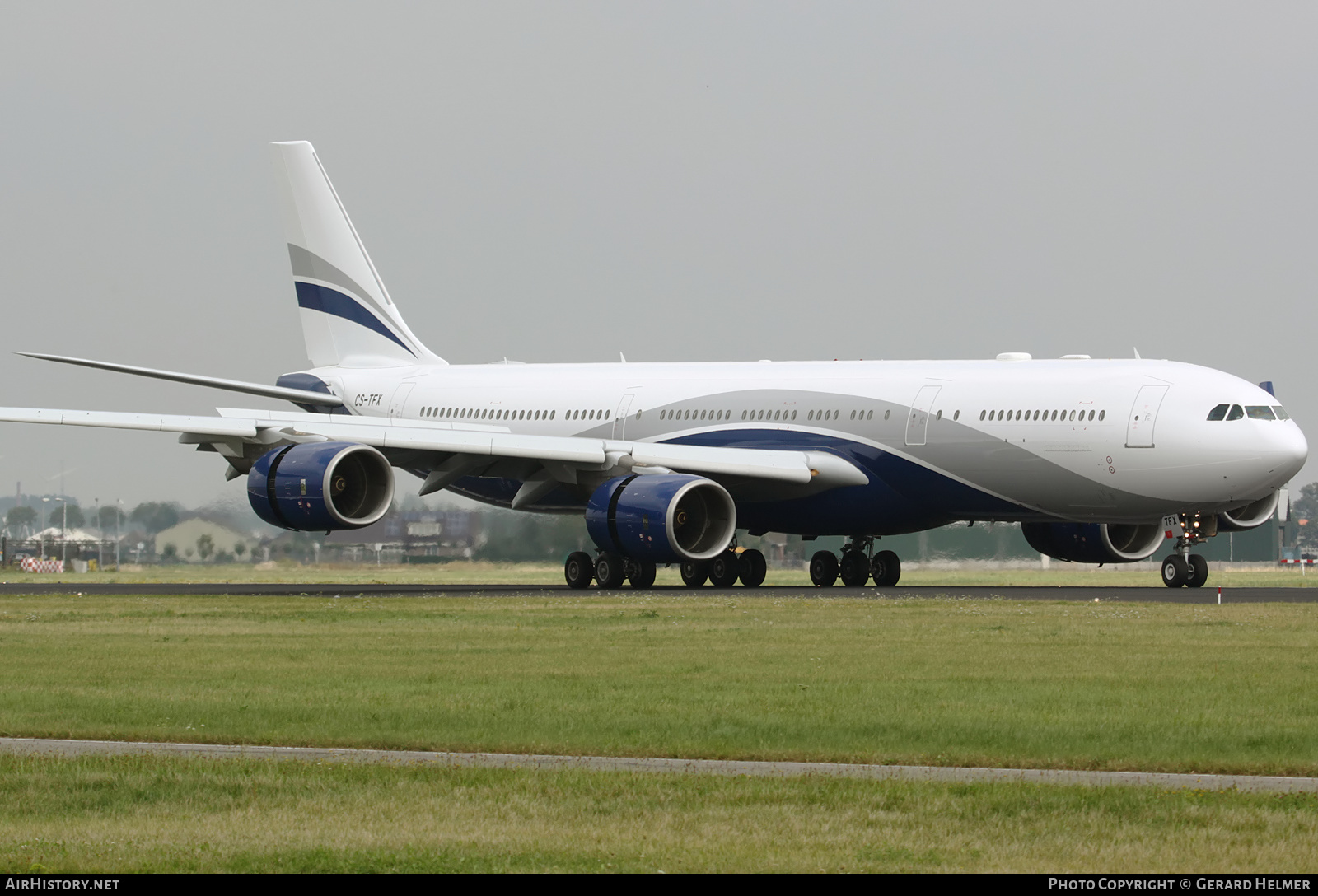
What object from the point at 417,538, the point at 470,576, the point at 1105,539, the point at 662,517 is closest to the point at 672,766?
the point at 662,517

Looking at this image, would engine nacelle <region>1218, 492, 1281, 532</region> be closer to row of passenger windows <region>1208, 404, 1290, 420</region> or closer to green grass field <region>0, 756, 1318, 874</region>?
row of passenger windows <region>1208, 404, 1290, 420</region>

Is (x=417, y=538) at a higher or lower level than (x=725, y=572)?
higher

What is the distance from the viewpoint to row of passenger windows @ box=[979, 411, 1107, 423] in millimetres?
35656

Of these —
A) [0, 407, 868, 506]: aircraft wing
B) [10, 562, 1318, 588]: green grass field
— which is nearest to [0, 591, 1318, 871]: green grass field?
[0, 407, 868, 506]: aircraft wing

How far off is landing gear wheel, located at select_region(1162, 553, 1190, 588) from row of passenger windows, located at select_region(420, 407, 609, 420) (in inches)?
506

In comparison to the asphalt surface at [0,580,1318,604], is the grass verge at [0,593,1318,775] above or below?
below

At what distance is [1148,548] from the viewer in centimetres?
4044

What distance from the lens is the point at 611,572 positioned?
39.0m

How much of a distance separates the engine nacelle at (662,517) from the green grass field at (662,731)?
7628 mm

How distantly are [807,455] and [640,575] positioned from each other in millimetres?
4218

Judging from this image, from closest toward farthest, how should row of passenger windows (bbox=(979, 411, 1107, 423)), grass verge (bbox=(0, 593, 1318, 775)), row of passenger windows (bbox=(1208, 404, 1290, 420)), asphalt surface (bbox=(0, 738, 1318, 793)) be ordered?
asphalt surface (bbox=(0, 738, 1318, 793))
grass verge (bbox=(0, 593, 1318, 775))
row of passenger windows (bbox=(1208, 404, 1290, 420))
row of passenger windows (bbox=(979, 411, 1107, 423))

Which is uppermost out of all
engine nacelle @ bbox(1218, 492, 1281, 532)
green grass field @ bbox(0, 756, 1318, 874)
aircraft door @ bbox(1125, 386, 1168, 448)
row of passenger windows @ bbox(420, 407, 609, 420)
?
row of passenger windows @ bbox(420, 407, 609, 420)

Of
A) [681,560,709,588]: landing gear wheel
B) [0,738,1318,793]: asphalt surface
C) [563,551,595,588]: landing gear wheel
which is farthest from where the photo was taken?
[681,560,709,588]: landing gear wheel

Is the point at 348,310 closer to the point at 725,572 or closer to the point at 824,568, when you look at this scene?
the point at 725,572
